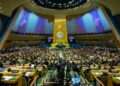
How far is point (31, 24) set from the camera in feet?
133

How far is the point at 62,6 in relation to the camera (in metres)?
38.0

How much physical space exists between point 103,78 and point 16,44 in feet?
92.2

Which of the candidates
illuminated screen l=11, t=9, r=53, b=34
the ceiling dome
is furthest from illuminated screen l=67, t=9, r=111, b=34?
illuminated screen l=11, t=9, r=53, b=34

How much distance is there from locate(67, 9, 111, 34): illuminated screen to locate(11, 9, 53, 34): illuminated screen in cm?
434

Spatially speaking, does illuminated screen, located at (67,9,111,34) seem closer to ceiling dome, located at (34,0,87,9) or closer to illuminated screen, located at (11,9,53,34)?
ceiling dome, located at (34,0,87,9)

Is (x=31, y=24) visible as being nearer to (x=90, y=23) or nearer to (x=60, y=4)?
(x=60, y=4)

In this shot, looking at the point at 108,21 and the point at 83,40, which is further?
the point at 83,40

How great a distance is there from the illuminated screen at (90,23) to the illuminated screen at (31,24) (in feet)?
14.2

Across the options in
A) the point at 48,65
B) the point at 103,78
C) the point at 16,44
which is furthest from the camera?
the point at 16,44

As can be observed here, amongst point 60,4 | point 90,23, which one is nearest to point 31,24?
point 60,4

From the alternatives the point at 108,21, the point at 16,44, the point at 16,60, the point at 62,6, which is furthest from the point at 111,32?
the point at 16,60

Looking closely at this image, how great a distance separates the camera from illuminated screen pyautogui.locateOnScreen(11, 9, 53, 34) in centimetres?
3781

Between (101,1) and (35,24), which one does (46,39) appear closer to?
(35,24)

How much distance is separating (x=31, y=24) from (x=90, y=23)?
10.9m
